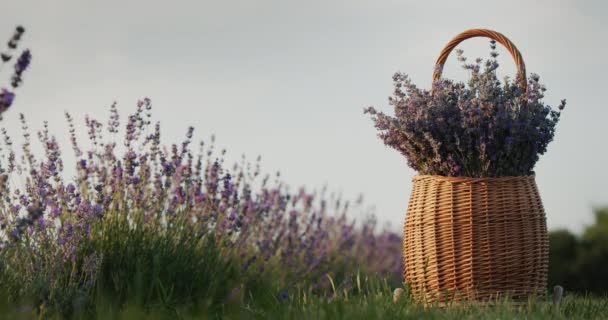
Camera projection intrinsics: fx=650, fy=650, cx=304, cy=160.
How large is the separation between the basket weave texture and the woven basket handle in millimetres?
581

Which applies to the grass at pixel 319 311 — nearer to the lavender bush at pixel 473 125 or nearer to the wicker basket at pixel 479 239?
the wicker basket at pixel 479 239

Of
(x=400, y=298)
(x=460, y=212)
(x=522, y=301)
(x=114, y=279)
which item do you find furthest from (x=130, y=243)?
(x=522, y=301)

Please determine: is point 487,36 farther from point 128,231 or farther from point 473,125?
point 128,231

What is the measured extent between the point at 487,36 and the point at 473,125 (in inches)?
21.8

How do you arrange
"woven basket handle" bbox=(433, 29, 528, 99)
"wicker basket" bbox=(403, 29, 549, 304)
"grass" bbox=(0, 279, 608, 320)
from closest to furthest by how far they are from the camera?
"grass" bbox=(0, 279, 608, 320), "wicker basket" bbox=(403, 29, 549, 304), "woven basket handle" bbox=(433, 29, 528, 99)

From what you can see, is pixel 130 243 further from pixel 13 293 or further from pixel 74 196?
pixel 13 293

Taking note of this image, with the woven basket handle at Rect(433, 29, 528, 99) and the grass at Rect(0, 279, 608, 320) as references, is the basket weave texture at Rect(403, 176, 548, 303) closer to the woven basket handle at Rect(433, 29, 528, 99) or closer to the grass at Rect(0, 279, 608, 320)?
the grass at Rect(0, 279, 608, 320)

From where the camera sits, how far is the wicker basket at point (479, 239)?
11.0 ft

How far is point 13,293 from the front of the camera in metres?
3.15

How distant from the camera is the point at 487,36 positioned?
141 inches

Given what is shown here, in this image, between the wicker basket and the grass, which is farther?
the wicker basket

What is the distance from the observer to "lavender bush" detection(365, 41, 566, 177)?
338 centimetres

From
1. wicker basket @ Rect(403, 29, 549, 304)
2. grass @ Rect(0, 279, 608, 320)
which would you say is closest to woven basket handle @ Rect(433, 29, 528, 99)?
wicker basket @ Rect(403, 29, 549, 304)

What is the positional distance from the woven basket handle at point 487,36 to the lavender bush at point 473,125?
0.06 m
